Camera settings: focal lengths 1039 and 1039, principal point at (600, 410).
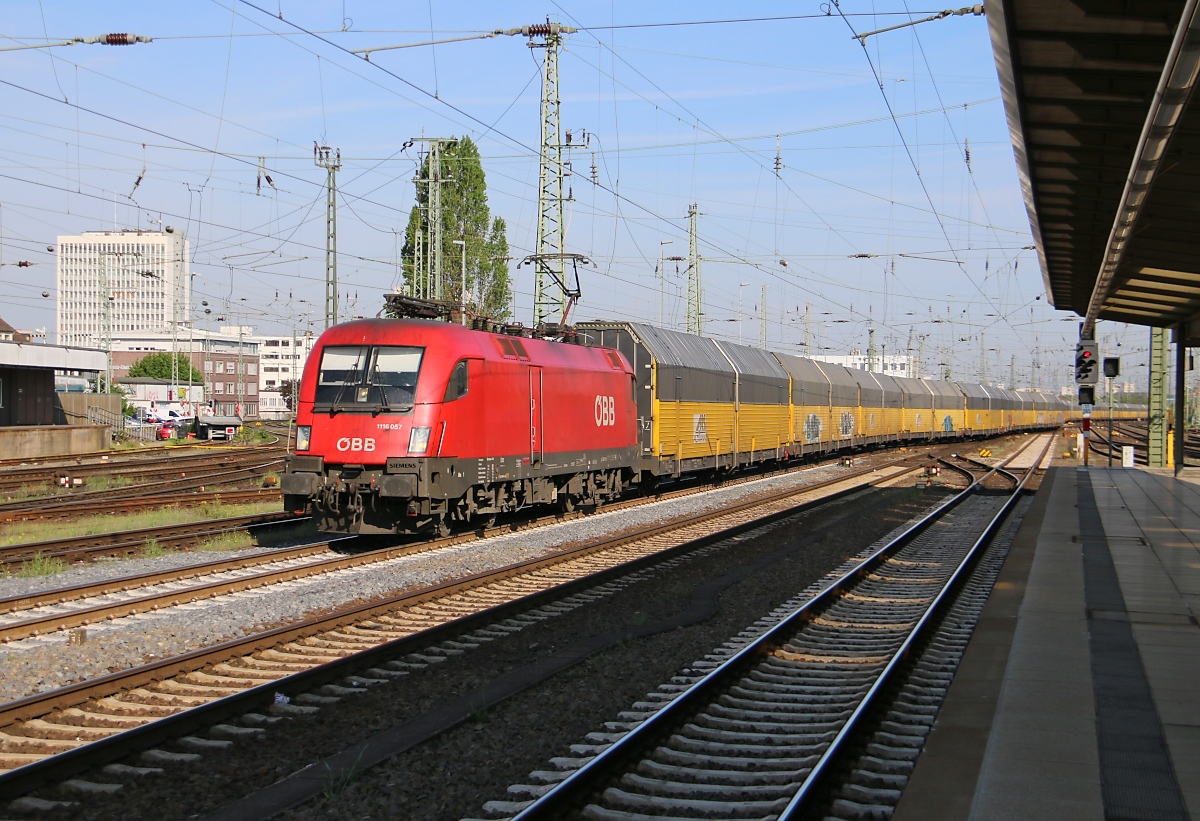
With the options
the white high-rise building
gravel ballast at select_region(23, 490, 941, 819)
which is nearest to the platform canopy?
gravel ballast at select_region(23, 490, 941, 819)

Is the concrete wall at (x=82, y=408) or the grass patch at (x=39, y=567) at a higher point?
the concrete wall at (x=82, y=408)

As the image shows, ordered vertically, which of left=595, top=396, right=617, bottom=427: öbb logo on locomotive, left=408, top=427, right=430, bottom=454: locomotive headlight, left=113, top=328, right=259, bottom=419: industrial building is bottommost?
left=408, top=427, right=430, bottom=454: locomotive headlight

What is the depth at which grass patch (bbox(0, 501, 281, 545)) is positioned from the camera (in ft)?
52.7

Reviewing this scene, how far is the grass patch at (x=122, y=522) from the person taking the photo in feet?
52.7

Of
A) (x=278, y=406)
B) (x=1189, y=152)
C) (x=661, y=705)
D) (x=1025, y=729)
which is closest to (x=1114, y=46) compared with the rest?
(x=1189, y=152)

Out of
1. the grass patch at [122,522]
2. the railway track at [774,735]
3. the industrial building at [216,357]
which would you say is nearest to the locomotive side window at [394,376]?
the grass patch at [122,522]

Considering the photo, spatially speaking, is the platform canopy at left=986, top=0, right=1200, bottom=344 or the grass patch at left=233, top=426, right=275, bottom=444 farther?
the grass patch at left=233, top=426, right=275, bottom=444

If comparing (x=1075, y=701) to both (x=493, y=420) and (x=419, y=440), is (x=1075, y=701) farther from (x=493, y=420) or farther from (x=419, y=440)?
(x=493, y=420)

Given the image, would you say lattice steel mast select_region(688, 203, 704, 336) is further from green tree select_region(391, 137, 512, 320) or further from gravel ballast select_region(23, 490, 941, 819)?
gravel ballast select_region(23, 490, 941, 819)

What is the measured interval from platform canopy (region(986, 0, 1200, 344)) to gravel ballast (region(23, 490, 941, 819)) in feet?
18.2

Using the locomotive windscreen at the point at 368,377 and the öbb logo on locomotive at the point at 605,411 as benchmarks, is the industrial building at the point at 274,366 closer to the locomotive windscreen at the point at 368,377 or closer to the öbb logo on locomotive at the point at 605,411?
the öbb logo on locomotive at the point at 605,411

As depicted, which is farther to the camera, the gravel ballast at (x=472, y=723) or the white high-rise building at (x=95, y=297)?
the white high-rise building at (x=95, y=297)

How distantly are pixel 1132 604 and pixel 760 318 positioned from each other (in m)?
44.5

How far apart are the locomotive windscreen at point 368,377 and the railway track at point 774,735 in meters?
6.22
